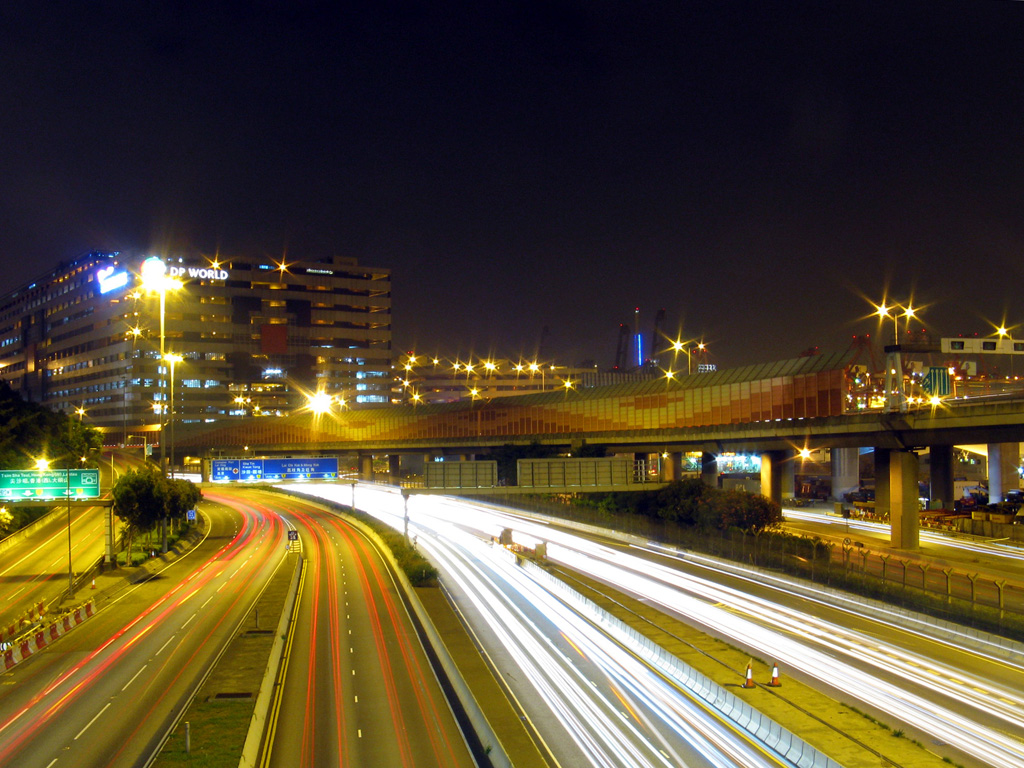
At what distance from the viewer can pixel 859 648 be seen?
29797 mm

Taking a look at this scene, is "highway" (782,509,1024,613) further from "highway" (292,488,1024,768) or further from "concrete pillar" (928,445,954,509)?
"concrete pillar" (928,445,954,509)

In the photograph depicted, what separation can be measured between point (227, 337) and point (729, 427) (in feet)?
441

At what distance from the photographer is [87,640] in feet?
120

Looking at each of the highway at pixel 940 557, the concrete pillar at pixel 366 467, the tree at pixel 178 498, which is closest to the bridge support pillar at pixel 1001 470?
the highway at pixel 940 557

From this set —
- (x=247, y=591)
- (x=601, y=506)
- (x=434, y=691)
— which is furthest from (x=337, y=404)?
(x=434, y=691)

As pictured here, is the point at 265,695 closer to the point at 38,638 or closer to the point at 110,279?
the point at 38,638

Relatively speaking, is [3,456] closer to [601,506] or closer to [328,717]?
[601,506]

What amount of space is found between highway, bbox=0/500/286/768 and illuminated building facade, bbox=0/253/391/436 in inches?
4876

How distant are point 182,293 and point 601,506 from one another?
12814 centimetres

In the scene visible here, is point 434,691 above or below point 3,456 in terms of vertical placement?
below

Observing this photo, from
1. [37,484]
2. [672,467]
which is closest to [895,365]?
[672,467]

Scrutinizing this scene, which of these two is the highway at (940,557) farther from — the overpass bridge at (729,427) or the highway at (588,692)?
the highway at (588,692)

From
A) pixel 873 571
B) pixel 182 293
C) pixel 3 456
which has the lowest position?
pixel 873 571

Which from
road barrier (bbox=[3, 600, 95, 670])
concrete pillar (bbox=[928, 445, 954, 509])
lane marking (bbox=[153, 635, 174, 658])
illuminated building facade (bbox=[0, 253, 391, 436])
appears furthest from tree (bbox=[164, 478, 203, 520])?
illuminated building facade (bbox=[0, 253, 391, 436])
